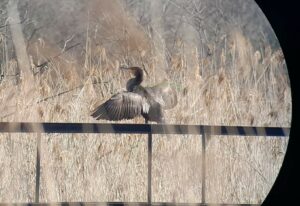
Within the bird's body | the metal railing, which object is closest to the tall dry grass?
the bird's body

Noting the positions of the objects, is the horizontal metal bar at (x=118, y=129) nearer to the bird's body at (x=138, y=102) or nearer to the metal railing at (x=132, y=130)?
the metal railing at (x=132, y=130)

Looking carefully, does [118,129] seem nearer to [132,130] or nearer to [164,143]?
[132,130]

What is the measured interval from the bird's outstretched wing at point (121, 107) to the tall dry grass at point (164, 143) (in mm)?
94

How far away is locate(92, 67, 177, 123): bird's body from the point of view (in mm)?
3586

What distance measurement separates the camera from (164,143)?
3.35m

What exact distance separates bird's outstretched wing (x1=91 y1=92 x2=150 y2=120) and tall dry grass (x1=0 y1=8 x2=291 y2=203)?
0.31 feet

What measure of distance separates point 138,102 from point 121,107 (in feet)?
0.30

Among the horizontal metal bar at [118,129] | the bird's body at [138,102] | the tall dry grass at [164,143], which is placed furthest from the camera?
the bird's body at [138,102]

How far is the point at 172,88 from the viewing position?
3.52 meters

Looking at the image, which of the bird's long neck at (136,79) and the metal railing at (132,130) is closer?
the metal railing at (132,130)

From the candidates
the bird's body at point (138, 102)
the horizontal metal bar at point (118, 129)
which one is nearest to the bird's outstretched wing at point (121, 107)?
the bird's body at point (138, 102)

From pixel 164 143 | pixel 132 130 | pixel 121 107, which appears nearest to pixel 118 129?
pixel 132 130

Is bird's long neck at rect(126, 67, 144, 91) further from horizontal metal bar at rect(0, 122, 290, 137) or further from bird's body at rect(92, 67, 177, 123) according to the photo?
horizontal metal bar at rect(0, 122, 290, 137)

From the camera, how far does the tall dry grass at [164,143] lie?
3344 millimetres
